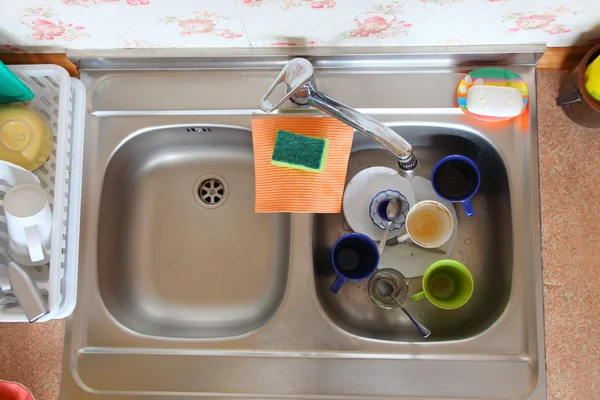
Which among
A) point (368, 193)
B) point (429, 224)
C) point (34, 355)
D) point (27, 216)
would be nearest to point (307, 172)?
point (368, 193)

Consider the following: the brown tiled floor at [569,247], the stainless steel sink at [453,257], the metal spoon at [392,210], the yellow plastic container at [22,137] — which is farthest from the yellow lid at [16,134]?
the brown tiled floor at [569,247]

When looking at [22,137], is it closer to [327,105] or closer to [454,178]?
[327,105]

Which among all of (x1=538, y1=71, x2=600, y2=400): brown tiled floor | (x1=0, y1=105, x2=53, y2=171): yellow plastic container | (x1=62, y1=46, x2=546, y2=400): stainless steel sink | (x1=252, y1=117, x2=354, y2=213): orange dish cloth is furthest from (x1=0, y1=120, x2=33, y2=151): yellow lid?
(x1=538, y1=71, x2=600, y2=400): brown tiled floor

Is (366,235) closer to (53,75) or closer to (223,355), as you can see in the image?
(223,355)

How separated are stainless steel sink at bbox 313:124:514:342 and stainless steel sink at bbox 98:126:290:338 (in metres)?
0.10

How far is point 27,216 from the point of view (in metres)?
0.73

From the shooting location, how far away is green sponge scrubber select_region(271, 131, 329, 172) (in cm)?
89

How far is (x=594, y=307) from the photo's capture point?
32.5 inches

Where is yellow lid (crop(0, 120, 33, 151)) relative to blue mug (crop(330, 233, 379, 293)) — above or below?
above

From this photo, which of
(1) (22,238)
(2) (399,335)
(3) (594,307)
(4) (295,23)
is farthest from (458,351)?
(1) (22,238)

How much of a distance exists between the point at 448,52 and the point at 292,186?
0.40m

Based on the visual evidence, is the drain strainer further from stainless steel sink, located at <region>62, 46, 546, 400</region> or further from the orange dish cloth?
the orange dish cloth

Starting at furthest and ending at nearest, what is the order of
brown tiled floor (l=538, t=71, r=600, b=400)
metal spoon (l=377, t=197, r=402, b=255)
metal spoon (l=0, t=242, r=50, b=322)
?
1. metal spoon (l=377, t=197, r=402, b=255)
2. brown tiled floor (l=538, t=71, r=600, b=400)
3. metal spoon (l=0, t=242, r=50, b=322)

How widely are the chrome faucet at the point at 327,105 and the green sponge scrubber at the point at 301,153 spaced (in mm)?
104
